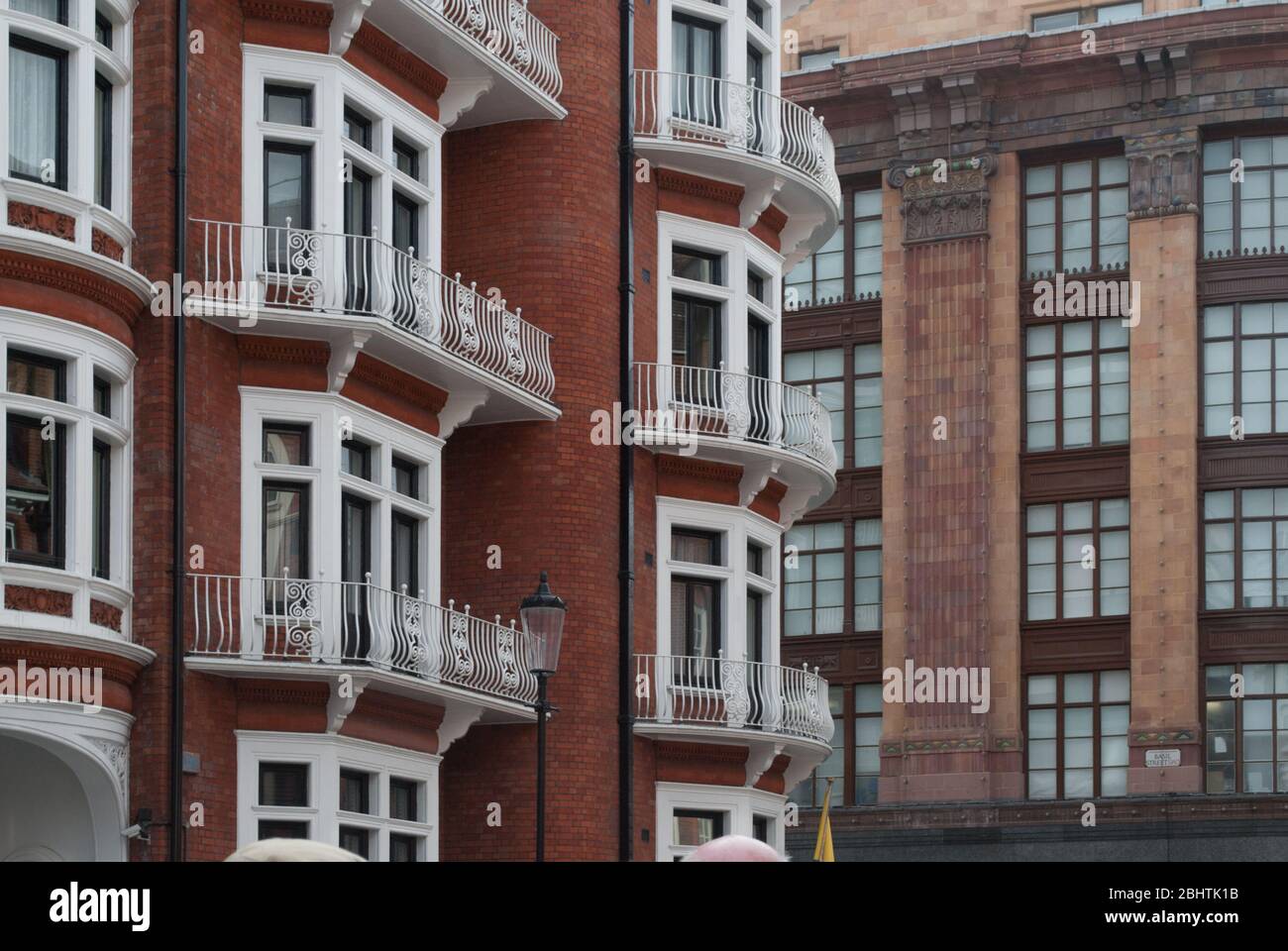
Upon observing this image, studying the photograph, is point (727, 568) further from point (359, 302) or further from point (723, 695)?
point (359, 302)

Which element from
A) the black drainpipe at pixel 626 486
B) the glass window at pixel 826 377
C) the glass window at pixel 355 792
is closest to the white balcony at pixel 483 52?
the black drainpipe at pixel 626 486

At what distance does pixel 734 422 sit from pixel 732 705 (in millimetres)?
3798

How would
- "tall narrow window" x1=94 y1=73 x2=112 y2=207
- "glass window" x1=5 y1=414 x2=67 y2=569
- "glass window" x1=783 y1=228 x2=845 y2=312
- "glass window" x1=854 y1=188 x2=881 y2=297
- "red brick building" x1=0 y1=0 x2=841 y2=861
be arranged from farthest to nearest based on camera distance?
"glass window" x1=783 y1=228 x2=845 y2=312 < "glass window" x1=854 y1=188 x2=881 y2=297 < "tall narrow window" x1=94 y1=73 x2=112 y2=207 < "red brick building" x1=0 y1=0 x2=841 y2=861 < "glass window" x1=5 y1=414 x2=67 y2=569

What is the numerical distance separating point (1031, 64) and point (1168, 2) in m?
4.29

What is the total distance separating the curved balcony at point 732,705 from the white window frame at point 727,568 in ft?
1.14

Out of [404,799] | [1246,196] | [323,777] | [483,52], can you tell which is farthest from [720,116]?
[1246,196]

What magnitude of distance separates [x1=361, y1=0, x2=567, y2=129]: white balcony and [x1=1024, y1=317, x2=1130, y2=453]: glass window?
83.9 ft

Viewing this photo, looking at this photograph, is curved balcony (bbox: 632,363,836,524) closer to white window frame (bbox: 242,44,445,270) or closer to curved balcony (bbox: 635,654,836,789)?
curved balcony (bbox: 635,654,836,789)

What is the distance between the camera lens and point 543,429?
27.6 m

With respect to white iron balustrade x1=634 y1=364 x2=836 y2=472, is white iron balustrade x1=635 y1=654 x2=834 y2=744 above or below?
below

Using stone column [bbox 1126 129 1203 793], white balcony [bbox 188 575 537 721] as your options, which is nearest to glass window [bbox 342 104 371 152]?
white balcony [bbox 188 575 537 721]

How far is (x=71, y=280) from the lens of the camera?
66.0 feet

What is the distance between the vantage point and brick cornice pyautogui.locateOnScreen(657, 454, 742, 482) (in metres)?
29.3
